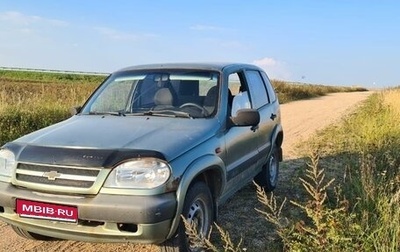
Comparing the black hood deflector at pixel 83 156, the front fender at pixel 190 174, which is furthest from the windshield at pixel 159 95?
the black hood deflector at pixel 83 156

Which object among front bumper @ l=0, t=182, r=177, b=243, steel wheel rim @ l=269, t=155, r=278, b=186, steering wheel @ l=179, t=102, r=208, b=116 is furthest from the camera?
steel wheel rim @ l=269, t=155, r=278, b=186

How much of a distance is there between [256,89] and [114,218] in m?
3.15

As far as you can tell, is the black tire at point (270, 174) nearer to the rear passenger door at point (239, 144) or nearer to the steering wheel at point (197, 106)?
the rear passenger door at point (239, 144)

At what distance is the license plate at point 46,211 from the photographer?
10.6 feet

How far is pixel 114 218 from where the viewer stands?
316 cm

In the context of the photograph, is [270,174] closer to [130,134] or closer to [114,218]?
[130,134]

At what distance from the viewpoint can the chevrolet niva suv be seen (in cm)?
321

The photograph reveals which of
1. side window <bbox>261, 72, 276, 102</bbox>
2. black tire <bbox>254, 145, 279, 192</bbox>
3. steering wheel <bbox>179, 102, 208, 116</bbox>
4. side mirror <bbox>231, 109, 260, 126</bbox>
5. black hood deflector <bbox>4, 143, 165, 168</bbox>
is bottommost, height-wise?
black tire <bbox>254, 145, 279, 192</bbox>

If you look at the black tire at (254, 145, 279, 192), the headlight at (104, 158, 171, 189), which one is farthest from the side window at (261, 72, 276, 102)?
the headlight at (104, 158, 171, 189)

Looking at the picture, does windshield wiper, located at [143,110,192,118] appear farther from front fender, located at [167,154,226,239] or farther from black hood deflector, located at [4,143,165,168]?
black hood deflector, located at [4,143,165,168]

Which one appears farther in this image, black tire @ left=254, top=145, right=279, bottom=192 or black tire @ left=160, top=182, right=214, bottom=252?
black tire @ left=254, top=145, right=279, bottom=192

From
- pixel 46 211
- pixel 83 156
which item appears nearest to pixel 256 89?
pixel 83 156

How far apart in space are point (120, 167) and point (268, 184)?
3306 mm

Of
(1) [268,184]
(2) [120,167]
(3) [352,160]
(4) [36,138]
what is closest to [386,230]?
(2) [120,167]
